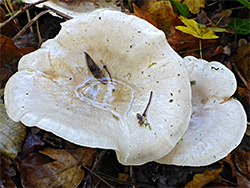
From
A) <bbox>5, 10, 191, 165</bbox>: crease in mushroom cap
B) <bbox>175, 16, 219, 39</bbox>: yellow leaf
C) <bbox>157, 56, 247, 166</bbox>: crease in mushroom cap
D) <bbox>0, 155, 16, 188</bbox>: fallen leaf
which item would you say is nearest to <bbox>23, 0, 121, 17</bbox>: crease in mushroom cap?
<bbox>175, 16, 219, 39</bbox>: yellow leaf

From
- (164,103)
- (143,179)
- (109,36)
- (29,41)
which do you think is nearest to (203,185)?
(143,179)

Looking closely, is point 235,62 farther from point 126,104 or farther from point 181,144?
point 126,104

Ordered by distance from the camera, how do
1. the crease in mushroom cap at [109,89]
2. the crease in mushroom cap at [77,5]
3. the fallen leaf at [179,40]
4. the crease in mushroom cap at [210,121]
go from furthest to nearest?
1. the crease in mushroom cap at [77,5]
2. the fallen leaf at [179,40]
3. the crease in mushroom cap at [210,121]
4. the crease in mushroom cap at [109,89]

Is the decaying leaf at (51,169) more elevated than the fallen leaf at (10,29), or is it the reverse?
the fallen leaf at (10,29)

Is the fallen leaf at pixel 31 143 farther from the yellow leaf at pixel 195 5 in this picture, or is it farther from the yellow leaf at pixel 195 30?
the yellow leaf at pixel 195 5

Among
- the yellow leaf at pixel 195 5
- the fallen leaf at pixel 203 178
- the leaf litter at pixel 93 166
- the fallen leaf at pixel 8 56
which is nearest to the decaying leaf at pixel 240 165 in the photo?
the leaf litter at pixel 93 166

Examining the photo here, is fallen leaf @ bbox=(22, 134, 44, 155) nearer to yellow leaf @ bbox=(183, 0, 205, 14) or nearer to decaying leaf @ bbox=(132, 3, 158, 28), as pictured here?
decaying leaf @ bbox=(132, 3, 158, 28)
